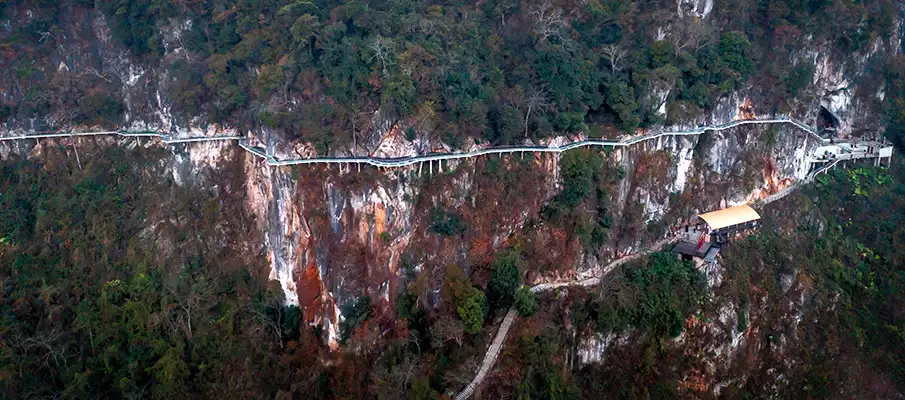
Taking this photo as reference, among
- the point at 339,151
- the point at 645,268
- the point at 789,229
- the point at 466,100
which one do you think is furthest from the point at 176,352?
the point at 789,229

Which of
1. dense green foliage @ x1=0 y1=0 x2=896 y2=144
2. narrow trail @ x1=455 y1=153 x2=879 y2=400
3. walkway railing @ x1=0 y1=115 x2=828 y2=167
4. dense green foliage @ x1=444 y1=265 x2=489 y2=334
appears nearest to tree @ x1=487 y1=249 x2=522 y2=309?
narrow trail @ x1=455 y1=153 x2=879 y2=400

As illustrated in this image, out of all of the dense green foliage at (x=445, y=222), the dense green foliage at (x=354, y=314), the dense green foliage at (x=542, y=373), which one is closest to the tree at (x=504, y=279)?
the dense green foliage at (x=542, y=373)

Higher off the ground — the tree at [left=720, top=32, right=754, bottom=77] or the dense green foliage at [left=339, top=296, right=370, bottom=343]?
the tree at [left=720, top=32, right=754, bottom=77]

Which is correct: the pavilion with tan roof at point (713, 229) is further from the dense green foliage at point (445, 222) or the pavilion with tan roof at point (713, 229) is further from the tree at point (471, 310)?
the dense green foliage at point (445, 222)

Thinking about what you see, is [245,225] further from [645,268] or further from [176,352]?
[645,268]

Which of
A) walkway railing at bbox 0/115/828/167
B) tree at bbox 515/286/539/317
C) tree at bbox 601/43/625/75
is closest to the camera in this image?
walkway railing at bbox 0/115/828/167

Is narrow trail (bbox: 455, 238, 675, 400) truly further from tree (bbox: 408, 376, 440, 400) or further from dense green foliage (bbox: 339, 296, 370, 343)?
dense green foliage (bbox: 339, 296, 370, 343)
